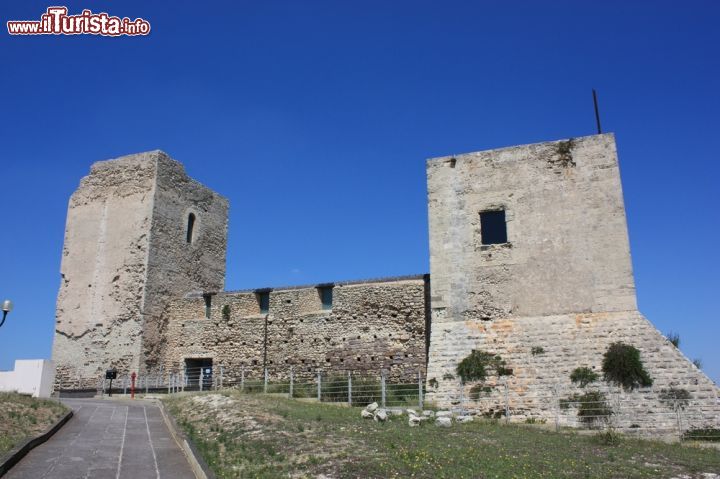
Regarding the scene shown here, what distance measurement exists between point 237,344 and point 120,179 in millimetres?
8832

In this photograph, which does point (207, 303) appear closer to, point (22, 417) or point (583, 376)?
point (22, 417)

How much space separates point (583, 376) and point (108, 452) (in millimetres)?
11016

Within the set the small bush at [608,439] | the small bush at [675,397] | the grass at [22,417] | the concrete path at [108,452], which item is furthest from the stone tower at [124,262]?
the small bush at [675,397]

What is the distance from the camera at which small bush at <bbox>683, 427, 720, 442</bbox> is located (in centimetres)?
1324

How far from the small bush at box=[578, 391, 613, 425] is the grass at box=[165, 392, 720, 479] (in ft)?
4.58

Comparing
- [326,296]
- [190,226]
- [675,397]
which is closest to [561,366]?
[675,397]

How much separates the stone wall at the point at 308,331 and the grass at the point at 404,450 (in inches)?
222

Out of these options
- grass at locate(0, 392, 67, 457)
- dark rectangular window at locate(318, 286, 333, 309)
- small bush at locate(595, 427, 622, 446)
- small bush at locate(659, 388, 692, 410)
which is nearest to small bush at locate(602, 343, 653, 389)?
small bush at locate(659, 388, 692, 410)

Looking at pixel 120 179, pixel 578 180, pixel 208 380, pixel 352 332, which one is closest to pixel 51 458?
pixel 352 332

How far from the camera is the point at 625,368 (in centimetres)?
1473

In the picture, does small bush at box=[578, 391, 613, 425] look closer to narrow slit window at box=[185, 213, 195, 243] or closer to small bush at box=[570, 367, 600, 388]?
small bush at box=[570, 367, 600, 388]

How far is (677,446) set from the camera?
40.7 feet

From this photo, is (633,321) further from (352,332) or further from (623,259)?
(352,332)

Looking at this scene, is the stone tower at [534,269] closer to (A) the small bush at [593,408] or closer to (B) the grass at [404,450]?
(A) the small bush at [593,408]
